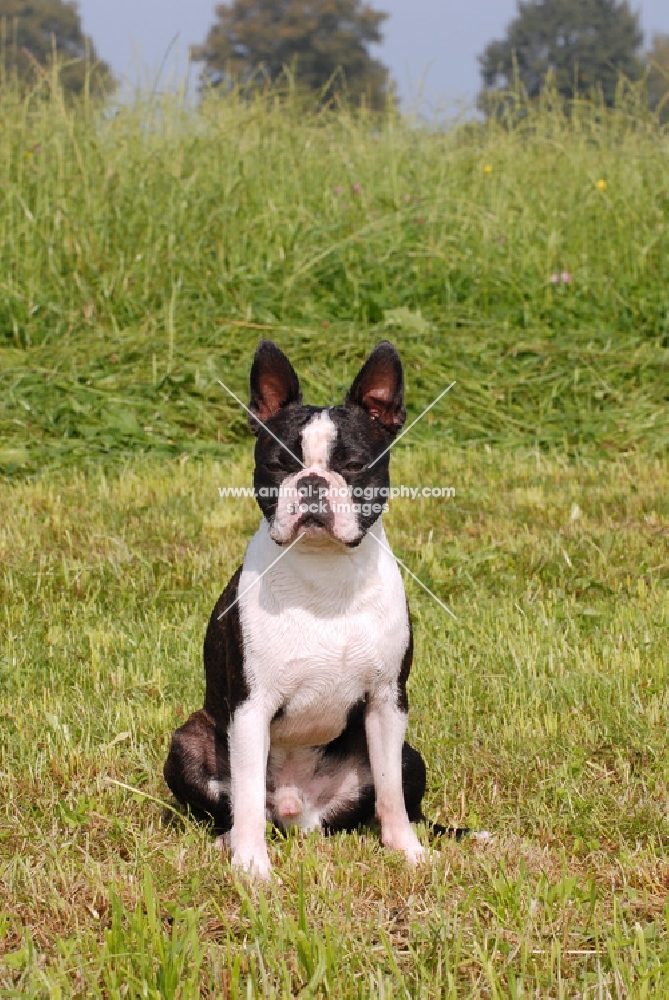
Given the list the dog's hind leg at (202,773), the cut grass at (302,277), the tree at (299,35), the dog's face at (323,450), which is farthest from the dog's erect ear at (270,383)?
the tree at (299,35)

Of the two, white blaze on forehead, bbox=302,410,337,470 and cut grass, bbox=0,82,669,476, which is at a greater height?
cut grass, bbox=0,82,669,476

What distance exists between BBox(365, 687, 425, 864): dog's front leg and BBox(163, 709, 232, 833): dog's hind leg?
0.45 metres

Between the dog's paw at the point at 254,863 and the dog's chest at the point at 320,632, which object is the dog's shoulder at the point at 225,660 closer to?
the dog's chest at the point at 320,632

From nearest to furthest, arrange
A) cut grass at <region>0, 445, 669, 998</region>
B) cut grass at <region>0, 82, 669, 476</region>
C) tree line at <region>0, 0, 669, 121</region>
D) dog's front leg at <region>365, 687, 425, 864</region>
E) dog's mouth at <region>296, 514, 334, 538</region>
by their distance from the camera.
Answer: cut grass at <region>0, 445, 669, 998</region> < dog's mouth at <region>296, 514, 334, 538</region> < dog's front leg at <region>365, 687, 425, 864</region> < cut grass at <region>0, 82, 669, 476</region> < tree line at <region>0, 0, 669, 121</region>

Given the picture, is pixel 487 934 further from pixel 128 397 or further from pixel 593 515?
pixel 128 397

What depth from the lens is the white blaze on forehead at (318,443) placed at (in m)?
3.17

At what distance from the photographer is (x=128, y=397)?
27.3 feet

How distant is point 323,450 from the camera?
10.4 ft

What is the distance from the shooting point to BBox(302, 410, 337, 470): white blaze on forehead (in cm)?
317

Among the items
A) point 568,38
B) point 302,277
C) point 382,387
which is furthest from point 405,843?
point 568,38

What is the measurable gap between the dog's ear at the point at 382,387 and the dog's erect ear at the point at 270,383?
17 cm

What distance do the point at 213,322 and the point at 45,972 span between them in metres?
7.01

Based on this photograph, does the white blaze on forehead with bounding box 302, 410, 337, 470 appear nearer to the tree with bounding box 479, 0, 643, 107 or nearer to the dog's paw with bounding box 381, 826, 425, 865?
the dog's paw with bounding box 381, 826, 425, 865

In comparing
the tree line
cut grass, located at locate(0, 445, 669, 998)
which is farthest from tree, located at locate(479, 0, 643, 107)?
cut grass, located at locate(0, 445, 669, 998)
